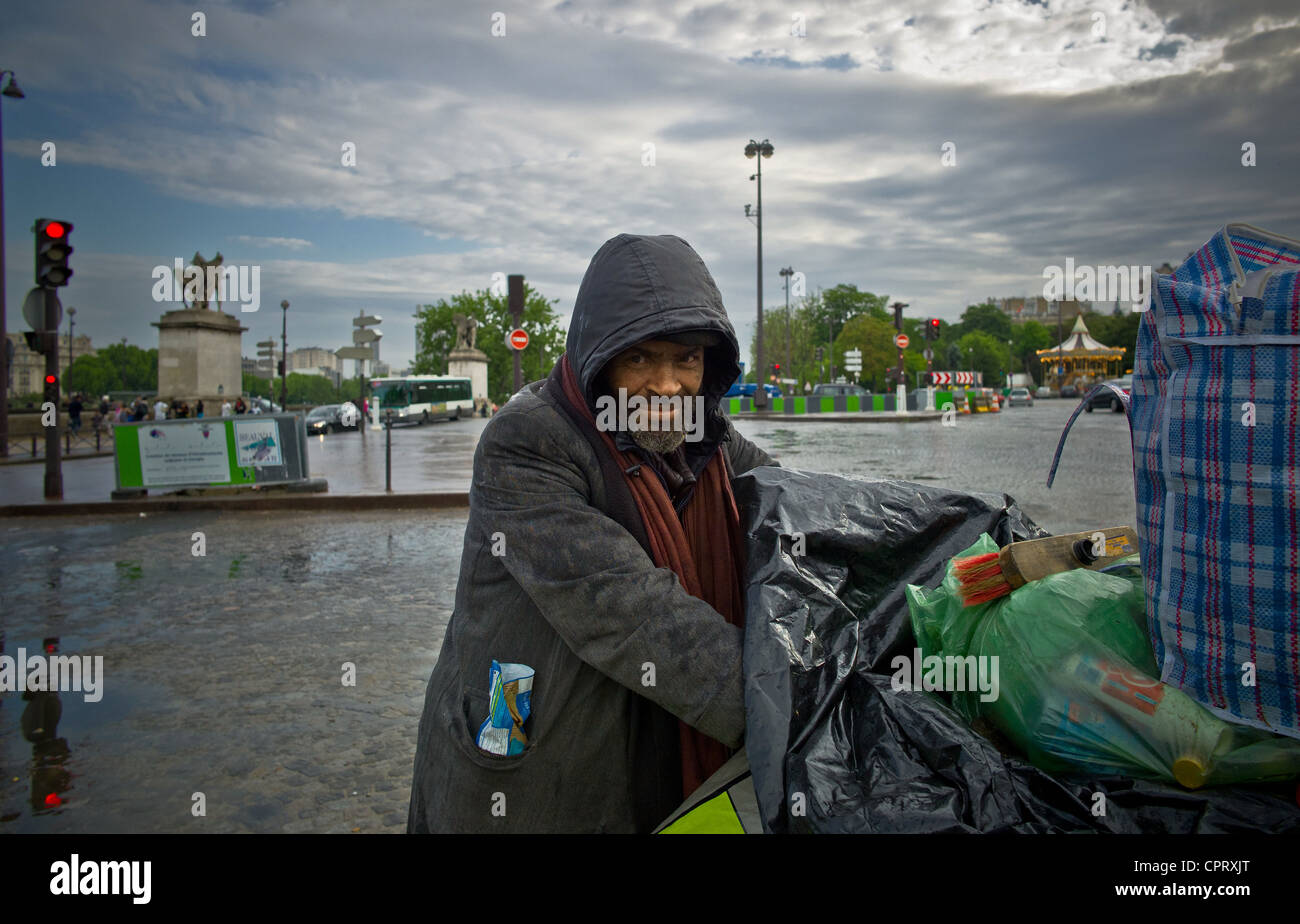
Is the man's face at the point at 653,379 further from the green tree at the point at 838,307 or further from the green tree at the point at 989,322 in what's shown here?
the green tree at the point at 989,322

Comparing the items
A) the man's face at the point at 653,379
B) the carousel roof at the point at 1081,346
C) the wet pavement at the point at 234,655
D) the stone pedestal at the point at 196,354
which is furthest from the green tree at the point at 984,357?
the man's face at the point at 653,379

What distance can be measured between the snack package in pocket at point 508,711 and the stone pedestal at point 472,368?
193ft

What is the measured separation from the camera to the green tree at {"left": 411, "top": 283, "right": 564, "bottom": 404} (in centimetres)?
8344

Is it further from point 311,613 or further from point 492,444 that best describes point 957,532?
point 311,613

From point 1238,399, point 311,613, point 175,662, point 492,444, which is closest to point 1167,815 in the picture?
point 1238,399

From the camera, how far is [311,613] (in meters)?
6.41

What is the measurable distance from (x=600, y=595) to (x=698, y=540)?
34 cm

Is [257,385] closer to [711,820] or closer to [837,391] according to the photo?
[837,391]

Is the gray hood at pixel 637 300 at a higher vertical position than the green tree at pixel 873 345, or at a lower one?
lower

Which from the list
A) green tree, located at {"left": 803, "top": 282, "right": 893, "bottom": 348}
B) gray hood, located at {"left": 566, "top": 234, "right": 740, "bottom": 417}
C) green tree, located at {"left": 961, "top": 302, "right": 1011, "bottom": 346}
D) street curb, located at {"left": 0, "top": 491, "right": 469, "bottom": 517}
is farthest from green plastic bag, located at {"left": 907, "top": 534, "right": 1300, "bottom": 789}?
green tree, located at {"left": 961, "top": 302, "right": 1011, "bottom": 346}

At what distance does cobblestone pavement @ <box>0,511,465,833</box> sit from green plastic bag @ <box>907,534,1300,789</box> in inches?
93.2

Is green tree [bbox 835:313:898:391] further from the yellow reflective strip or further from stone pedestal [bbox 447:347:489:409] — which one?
the yellow reflective strip

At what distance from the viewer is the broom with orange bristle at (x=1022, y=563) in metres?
1.58

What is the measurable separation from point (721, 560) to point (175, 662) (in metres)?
4.54
